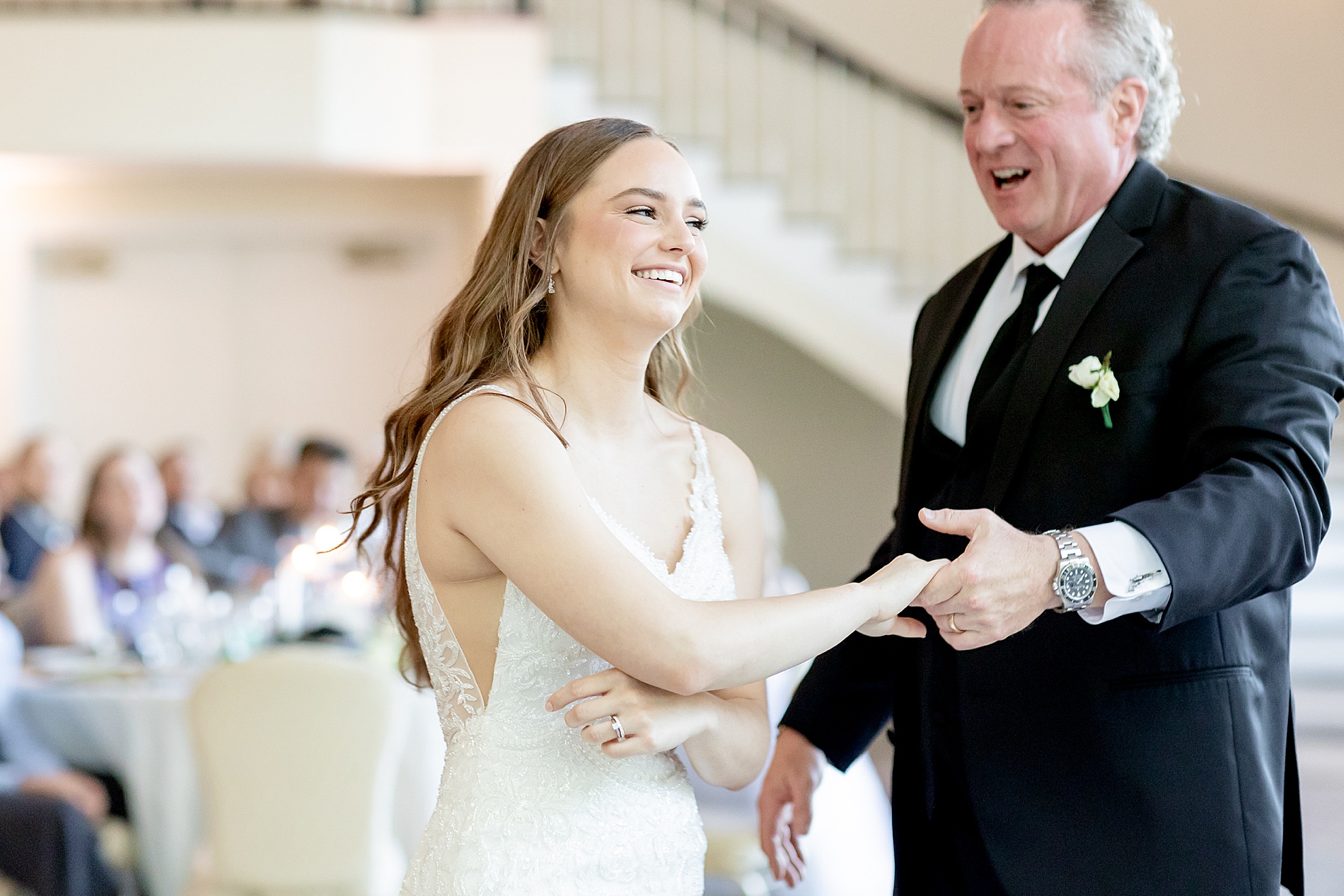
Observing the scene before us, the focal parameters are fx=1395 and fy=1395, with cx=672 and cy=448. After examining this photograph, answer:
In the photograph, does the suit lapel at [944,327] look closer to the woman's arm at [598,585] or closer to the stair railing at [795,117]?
the woman's arm at [598,585]

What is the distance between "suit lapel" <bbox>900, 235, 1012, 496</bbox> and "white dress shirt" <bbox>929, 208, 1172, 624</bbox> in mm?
15

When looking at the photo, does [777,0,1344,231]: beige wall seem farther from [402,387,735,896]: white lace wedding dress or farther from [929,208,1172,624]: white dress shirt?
[402,387,735,896]: white lace wedding dress

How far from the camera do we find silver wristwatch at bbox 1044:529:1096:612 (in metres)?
1.69

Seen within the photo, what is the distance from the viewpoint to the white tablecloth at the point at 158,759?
430cm

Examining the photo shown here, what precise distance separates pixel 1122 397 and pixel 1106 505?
5.8 inches

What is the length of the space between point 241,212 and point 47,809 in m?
6.76

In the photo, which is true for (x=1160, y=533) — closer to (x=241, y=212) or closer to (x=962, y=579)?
(x=962, y=579)

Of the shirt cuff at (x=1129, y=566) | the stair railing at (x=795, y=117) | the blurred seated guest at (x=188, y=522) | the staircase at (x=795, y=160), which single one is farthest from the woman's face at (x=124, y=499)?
the shirt cuff at (x=1129, y=566)

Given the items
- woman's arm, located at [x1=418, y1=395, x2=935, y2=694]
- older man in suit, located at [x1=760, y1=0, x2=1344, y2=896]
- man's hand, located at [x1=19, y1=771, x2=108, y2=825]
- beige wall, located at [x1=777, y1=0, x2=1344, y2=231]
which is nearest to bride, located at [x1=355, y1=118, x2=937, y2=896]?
woman's arm, located at [x1=418, y1=395, x2=935, y2=694]

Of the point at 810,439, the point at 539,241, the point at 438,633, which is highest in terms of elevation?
the point at 539,241

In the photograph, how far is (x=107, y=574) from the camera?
18.5 feet

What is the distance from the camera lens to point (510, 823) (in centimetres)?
185

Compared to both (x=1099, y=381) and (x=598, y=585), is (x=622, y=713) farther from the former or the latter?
(x=1099, y=381)

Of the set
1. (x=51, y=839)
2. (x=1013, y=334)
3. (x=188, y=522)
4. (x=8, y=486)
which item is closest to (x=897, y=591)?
(x=1013, y=334)
